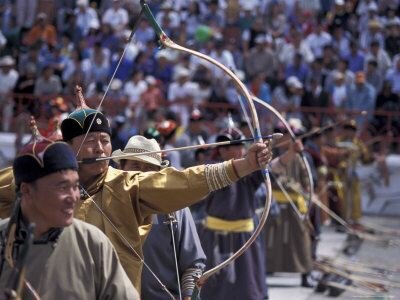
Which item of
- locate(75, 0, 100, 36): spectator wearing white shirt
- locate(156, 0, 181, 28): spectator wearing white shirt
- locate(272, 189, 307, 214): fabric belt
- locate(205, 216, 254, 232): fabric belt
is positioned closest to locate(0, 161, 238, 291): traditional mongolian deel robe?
locate(205, 216, 254, 232): fabric belt

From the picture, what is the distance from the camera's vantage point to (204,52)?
1997cm

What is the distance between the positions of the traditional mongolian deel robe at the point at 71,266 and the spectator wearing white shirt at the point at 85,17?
16.8 meters

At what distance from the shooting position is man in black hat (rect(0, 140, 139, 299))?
495cm

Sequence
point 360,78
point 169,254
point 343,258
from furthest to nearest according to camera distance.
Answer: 1. point 360,78
2. point 343,258
3. point 169,254

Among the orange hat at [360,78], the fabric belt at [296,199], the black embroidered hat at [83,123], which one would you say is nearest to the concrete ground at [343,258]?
the fabric belt at [296,199]

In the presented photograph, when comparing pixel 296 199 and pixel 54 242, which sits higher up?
pixel 54 242

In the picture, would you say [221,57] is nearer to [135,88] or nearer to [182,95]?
[182,95]

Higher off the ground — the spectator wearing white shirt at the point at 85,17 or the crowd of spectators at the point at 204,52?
the spectator wearing white shirt at the point at 85,17

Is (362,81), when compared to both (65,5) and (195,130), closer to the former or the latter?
(195,130)

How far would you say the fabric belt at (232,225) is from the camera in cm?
1014

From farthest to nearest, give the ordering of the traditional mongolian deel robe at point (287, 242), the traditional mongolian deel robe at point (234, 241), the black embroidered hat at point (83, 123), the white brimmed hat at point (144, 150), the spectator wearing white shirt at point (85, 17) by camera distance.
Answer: the spectator wearing white shirt at point (85, 17) < the traditional mongolian deel robe at point (287, 242) < the traditional mongolian deel robe at point (234, 241) < the white brimmed hat at point (144, 150) < the black embroidered hat at point (83, 123)

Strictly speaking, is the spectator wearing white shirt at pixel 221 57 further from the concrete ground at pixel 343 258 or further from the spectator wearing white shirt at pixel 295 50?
the concrete ground at pixel 343 258

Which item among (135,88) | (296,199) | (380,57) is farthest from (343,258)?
(380,57)

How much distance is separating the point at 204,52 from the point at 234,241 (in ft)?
32.9
